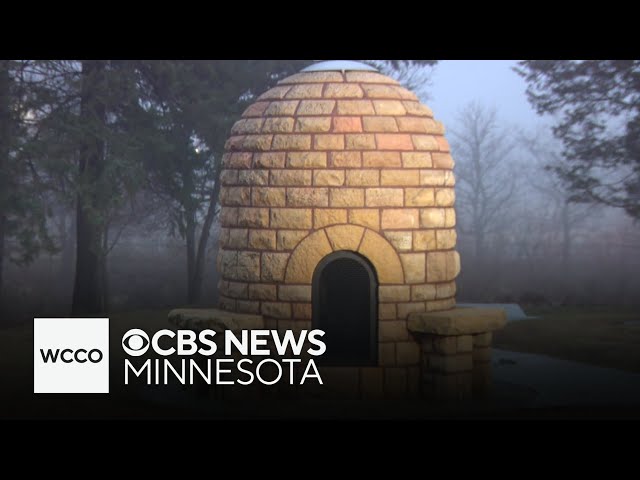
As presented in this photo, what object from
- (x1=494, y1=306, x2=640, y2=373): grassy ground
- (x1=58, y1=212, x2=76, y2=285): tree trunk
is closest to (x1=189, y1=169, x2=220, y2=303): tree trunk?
(x1=494, y1=306, x2=640, y2=373): grassy ground

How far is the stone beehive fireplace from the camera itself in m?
10.7

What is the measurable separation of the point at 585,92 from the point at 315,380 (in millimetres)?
12791

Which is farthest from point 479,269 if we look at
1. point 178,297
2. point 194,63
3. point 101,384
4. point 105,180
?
point 101,384

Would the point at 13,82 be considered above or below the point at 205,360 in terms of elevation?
above

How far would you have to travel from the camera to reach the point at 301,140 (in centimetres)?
1079

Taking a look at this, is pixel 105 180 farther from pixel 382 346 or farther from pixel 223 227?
pixel 382 346

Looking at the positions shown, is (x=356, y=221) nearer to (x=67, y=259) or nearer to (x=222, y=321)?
(x=222, y=321)

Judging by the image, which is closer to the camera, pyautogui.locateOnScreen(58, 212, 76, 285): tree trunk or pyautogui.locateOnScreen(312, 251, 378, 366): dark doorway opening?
pyautogui.locateOnScreen(312, 251, 378, 366): dark doorway opening

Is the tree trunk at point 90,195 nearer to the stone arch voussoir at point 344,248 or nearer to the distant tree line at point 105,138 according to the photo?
the distant tree line at point 105,138

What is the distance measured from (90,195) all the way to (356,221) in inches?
360

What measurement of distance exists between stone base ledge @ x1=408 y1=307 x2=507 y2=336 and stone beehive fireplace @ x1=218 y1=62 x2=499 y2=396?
16 millimetres

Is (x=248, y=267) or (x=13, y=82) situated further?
(x=13, y=82)

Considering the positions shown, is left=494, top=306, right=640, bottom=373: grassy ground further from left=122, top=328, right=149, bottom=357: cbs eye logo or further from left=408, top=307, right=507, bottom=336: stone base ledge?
left=122, top=328, right=149, bottom=357: cbs eye logo

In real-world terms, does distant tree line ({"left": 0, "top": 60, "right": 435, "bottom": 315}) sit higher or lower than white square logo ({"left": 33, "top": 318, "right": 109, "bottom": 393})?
higher
